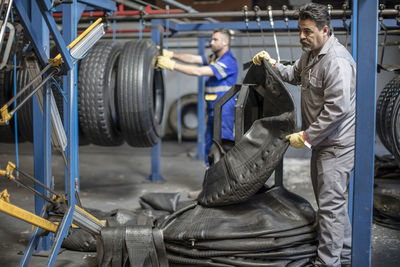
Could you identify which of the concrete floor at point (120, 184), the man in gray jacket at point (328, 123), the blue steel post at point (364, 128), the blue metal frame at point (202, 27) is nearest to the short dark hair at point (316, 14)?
the man in gray jacket at point (328, 123)

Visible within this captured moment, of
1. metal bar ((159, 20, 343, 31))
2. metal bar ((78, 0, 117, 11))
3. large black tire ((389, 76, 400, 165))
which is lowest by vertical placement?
large black tire ((389, 76, 400, 165))

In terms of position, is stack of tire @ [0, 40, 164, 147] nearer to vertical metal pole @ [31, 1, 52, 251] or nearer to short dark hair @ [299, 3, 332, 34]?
vertical metal pole @ [31, 1, 52, 251]

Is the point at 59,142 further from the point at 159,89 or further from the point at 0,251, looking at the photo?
the point at 159,89

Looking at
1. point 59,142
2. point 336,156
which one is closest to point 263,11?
point 336,156

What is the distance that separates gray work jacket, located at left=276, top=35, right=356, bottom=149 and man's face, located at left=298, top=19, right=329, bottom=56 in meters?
0.04

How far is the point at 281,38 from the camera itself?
4332 millimetres

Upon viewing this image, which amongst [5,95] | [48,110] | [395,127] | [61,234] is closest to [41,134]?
[48,110]

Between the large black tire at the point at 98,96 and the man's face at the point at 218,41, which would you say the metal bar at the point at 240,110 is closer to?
the large black tire at the point at 98,96

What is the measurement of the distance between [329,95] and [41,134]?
1.81 m

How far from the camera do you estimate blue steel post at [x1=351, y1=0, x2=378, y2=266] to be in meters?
2.18

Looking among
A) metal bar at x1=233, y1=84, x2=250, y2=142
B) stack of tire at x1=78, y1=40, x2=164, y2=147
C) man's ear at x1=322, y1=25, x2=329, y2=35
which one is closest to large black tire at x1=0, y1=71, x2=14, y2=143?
stack of tire at x1=78, y1=40, x2=164, y2=147

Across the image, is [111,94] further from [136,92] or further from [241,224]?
[241,224]

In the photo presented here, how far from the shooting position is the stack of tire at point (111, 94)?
3.62 metres

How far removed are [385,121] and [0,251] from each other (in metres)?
2.91
